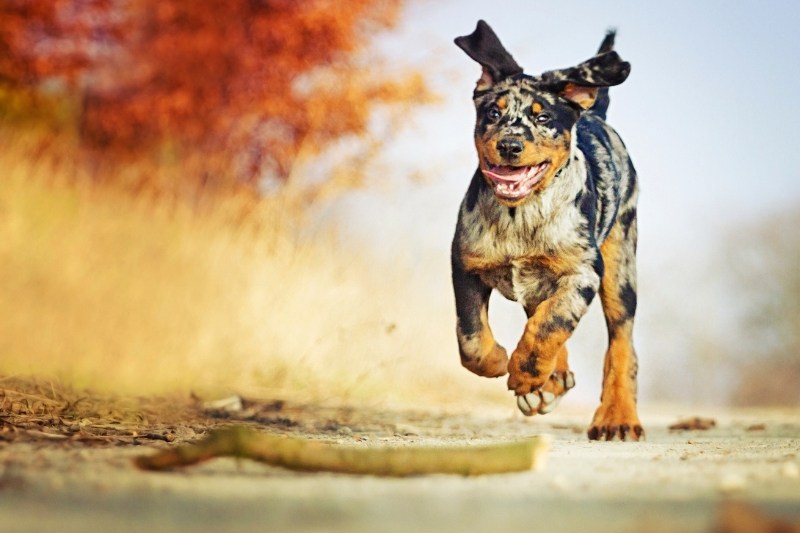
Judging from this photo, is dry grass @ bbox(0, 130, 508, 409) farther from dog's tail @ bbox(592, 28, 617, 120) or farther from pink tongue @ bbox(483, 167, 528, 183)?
pink tongue @ bbox(483, 167, 528, 183)

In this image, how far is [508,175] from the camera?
181 inches

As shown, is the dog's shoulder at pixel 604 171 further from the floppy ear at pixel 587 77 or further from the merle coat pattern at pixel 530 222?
the floppy ear at pixel 587 77

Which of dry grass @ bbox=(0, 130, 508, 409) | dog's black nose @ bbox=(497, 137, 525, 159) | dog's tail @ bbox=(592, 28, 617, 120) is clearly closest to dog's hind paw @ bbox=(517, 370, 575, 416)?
dog's black nose @ bbox=(497, 137, 525, 159)

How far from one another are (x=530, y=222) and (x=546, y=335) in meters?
0.53

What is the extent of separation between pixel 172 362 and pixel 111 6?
9.05 m

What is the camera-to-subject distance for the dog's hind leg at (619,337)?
517 centimetres

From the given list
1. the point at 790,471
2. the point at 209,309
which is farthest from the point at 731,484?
the point at 209,309

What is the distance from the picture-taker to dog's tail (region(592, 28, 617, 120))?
19.4 ft

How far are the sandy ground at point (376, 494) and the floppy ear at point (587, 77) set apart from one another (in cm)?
174

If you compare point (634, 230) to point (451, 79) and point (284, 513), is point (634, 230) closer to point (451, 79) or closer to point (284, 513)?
point (284, 513)

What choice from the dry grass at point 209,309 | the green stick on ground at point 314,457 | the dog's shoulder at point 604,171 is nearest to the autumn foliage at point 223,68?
the dry grass at point 209,309

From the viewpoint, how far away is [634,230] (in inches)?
233

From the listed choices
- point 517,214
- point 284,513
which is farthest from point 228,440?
point 517,214

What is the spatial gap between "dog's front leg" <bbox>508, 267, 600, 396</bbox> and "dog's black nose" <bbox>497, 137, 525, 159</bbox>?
0.63 metres
